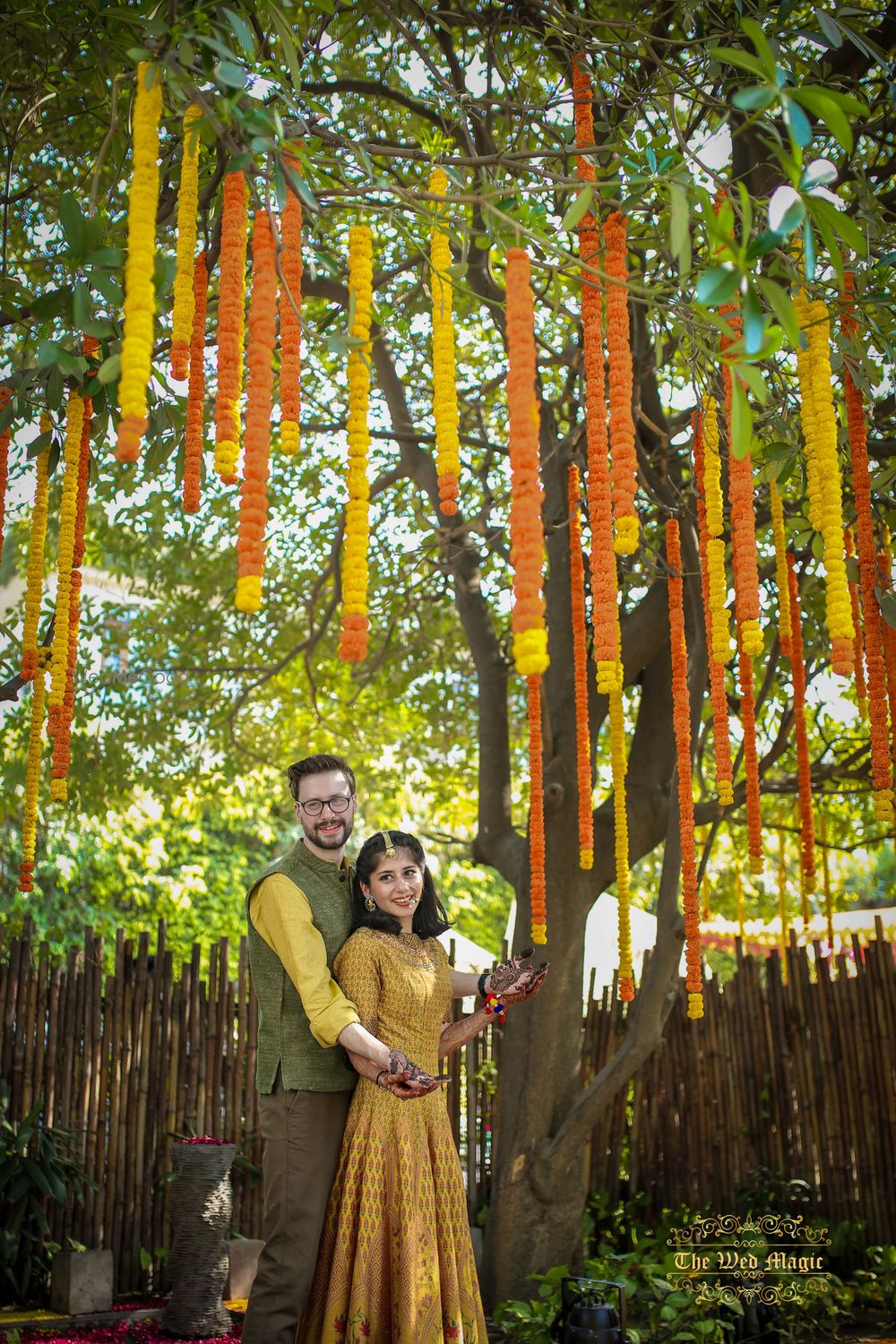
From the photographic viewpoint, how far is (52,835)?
1025cm

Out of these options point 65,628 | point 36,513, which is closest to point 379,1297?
point 65,628

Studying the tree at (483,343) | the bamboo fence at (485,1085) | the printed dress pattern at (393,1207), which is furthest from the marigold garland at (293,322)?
the bamboo fence at (485,1085)

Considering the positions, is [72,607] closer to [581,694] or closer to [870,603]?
[581,694]

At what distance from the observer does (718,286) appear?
4.57 ft

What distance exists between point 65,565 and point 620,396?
1.12m

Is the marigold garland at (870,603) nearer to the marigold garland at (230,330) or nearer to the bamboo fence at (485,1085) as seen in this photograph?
the marigold garland at (230,330)

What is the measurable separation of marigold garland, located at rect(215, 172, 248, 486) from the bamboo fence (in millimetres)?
3178

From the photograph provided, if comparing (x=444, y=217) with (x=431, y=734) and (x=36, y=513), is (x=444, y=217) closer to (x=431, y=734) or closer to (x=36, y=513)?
(x=36, y=513)

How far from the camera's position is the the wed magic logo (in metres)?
3.92

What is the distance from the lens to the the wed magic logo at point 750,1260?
392cm

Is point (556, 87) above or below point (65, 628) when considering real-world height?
above

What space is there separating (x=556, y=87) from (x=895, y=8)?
1055 mm

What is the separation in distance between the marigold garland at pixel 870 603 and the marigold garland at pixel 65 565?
5.07ft

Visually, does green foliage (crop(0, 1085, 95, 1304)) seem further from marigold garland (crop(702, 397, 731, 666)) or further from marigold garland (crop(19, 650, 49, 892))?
marigold garland (crop(702, 397, 731, 666))
